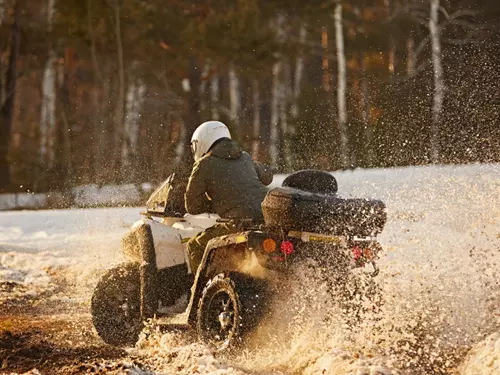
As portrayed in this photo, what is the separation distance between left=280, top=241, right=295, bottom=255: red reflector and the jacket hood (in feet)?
4.81

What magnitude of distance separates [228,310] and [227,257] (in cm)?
49

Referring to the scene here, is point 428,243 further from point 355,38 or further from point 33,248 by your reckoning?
point 355,38

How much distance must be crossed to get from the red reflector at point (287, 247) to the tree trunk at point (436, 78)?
2042 cm

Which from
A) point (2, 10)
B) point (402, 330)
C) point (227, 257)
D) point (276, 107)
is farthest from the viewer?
point (276, 107)

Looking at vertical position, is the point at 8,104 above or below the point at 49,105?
below

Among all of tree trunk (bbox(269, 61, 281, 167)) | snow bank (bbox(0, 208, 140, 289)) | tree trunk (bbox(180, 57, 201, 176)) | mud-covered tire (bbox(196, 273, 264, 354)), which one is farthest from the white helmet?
tree trunk (bbox(269, 61, 281, 167))

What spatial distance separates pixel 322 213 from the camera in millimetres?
6688

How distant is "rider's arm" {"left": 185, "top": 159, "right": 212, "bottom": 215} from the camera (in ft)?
26.0

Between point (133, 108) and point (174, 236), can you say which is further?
point (133, 108)

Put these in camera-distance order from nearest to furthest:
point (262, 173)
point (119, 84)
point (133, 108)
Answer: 1. point (262, 173)
2. point (119, 84)
3. point (133, 108)

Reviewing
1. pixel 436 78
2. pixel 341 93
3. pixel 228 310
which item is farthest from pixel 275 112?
pixel 228 310

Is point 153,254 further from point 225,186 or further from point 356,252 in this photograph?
point 356,252

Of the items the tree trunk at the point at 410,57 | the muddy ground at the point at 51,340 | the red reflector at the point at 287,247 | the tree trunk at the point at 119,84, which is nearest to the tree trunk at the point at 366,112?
the tree trunk at the point at 410,57

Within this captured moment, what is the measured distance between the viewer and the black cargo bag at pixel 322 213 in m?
6.68
